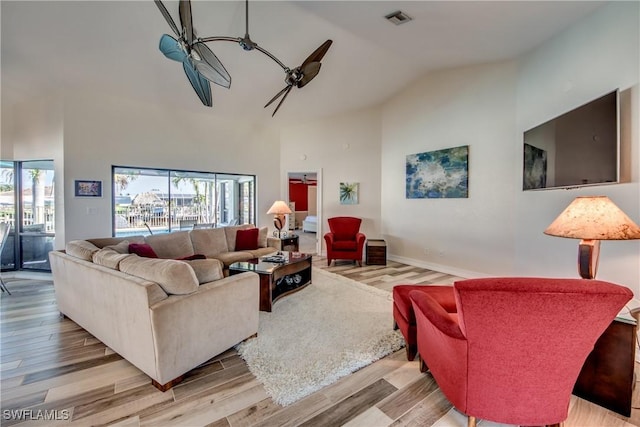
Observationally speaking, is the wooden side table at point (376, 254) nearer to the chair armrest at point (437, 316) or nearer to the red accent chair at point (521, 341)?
the chair armrest at point (437, 316)

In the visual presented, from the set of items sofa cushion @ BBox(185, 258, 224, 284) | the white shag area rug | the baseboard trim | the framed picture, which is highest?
the framed picture

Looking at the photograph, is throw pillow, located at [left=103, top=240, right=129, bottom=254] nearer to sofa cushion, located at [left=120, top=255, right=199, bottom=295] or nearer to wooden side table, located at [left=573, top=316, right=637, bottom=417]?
sofa cushion, located at [left=120, top=255, right=199, bottom=295]

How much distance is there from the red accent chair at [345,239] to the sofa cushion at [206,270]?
3401 millimetres

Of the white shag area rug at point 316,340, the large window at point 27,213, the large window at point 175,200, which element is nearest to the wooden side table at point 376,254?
the white shag area rug at point 316,340

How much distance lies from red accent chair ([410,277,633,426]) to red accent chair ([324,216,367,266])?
392 cm

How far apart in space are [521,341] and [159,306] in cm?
217

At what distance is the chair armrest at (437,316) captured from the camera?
1552mm

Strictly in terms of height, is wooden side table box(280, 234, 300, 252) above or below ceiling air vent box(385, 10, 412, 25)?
below

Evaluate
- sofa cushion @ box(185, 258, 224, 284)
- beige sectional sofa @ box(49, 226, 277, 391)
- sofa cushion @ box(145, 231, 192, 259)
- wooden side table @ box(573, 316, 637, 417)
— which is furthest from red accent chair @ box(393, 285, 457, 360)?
sofa cushion @ box(145, 231, 192, 259)

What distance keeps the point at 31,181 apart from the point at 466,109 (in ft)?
26.1

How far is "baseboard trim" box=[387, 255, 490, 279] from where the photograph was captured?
4774 millimetres

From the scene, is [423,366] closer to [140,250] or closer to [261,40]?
[140,250]

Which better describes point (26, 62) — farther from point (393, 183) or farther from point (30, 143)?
point (393, 183)

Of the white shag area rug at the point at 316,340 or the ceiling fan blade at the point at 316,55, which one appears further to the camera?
the ceiling fan blade at the point at 316,55
